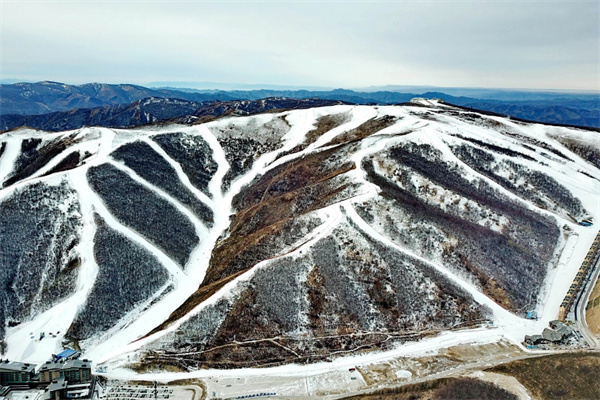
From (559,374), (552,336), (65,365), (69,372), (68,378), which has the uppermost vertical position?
(552,336)

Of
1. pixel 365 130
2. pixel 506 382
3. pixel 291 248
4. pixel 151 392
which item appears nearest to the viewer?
pixel 506 382

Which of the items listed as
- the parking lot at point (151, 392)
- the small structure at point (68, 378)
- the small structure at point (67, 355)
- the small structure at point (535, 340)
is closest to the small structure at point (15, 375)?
the small structure at point (68, 378)

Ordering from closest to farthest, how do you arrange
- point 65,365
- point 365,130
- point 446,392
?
1. point 446,392
2. point 65,365
3. point 365,130

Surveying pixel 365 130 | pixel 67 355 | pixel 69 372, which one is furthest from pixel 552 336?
pixel 365 130

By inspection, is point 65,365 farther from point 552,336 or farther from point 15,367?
point 552,336

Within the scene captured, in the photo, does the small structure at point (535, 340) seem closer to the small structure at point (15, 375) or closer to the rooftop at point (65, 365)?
the rooftop at point (65, 365)

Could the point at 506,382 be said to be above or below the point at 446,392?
above

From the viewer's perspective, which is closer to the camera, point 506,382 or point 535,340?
point 506,382

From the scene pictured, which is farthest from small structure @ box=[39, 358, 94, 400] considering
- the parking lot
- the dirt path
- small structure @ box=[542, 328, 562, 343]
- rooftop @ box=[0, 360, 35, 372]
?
small structure @ box=[542, 328, 562, 343]

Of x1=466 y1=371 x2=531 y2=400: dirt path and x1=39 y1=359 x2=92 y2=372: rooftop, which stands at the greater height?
x1=466 y1=371 x2=531 y2=400: dirt path

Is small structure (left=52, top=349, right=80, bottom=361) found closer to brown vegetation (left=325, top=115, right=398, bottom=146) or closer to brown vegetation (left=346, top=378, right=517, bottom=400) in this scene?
brown vegetation (left=346, top=378, right=517, bottom=400)
